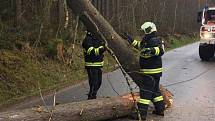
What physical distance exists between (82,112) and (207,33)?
13.9 metres

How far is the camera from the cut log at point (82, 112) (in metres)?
7.81

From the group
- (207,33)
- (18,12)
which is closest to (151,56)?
(18,12)

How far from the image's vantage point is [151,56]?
30.3 feet

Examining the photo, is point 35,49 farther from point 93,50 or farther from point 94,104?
point 94,104

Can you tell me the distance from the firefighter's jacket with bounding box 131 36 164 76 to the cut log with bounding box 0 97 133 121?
2.44 ft

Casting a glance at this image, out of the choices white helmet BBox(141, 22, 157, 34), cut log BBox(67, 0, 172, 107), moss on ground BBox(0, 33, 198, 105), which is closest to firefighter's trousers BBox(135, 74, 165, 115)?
cut log BBox(67, 0, 172, 107)

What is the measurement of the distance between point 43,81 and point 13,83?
4.29ft

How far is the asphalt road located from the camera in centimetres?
984

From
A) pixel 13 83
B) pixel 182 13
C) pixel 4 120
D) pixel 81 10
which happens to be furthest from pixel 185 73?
pixel 182 13

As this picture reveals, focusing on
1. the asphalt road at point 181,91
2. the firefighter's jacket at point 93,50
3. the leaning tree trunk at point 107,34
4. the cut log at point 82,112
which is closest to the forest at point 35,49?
the leaning tree trunk at point 107,34

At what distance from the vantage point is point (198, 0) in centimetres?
6806

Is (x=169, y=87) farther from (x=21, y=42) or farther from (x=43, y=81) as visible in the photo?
(x=21, y=42)

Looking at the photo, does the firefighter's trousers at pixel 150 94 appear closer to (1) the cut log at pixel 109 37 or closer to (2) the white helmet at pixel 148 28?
(1) the cut log at pixel 109 37

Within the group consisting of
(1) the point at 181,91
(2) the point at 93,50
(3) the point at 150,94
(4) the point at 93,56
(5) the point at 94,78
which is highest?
(2) the point at 93,50
